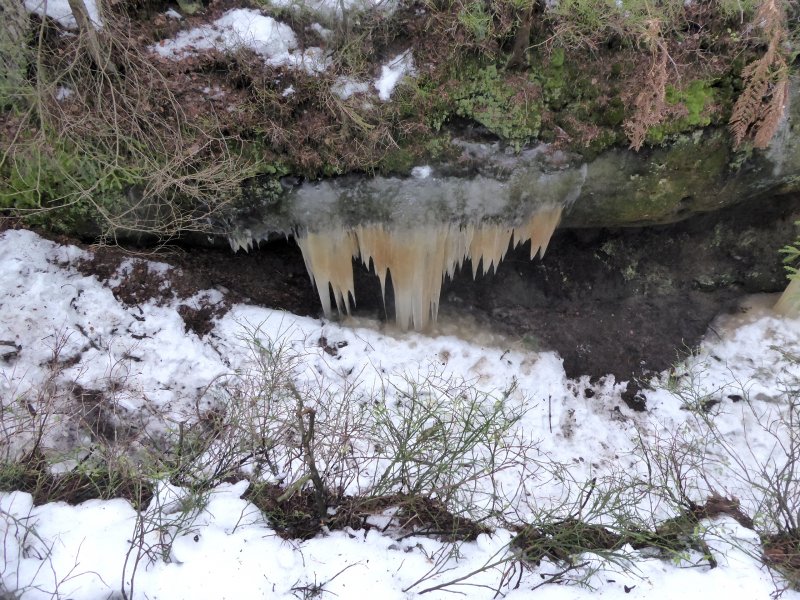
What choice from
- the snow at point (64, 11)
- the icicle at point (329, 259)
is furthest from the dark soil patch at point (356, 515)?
the snow at point (64, 11)

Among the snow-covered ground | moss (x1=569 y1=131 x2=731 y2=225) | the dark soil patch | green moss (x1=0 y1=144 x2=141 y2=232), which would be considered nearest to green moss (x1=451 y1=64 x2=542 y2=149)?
moss (x1=569 y1=131 x2=731 y2=225)

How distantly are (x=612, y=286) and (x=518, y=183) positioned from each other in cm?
223

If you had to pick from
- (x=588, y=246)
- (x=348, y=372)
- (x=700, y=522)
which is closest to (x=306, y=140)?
(x=348, y=372)

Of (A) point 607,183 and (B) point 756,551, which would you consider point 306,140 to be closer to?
(A) point 607,183

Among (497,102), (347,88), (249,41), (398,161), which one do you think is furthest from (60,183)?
(497,102)

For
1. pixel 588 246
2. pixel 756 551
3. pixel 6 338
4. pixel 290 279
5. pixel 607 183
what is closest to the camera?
pixel 756 551

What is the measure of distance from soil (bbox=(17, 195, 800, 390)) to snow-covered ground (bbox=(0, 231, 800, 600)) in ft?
0.74

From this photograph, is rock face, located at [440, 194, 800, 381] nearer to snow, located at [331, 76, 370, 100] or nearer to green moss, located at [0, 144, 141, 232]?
snow, located at [331, 76, 370, 100]

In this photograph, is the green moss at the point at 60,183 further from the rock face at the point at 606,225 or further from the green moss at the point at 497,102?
the green moss at the point at 497,102

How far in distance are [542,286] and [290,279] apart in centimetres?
282

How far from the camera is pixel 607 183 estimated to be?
4.51m

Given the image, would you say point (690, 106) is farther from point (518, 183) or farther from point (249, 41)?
point (249, 41)

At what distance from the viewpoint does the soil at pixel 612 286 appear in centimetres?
532

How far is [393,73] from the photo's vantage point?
4.30 metres
